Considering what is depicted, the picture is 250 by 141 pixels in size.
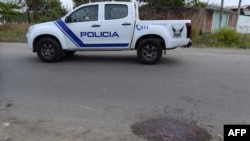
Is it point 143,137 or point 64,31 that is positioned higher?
point 64,31

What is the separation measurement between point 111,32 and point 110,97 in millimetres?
3118

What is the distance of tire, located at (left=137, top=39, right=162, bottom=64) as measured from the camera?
24.5 ft

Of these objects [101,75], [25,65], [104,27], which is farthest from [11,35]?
[101,75]

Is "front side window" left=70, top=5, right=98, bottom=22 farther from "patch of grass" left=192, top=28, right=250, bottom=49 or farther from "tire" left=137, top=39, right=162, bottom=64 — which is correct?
"patch of grass" left=192, top=28, right=250, bottom=49

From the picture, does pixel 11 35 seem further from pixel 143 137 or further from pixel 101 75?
pixel 143 137

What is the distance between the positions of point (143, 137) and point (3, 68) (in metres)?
5.29

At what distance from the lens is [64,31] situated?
24.9 feet

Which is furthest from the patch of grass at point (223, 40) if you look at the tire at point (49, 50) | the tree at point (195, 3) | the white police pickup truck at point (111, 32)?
the tree at point (195, 3)

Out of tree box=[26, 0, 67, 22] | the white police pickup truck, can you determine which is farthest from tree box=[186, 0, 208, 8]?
the white police pickup truck

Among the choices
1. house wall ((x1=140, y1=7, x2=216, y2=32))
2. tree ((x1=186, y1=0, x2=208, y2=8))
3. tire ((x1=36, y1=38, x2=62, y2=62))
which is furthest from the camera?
tree ((x1=186, y1=0, x2=208, y2=8))

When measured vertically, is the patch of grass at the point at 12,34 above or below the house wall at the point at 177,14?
below

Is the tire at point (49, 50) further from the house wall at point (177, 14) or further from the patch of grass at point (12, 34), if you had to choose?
the house wall at point (177, 14)

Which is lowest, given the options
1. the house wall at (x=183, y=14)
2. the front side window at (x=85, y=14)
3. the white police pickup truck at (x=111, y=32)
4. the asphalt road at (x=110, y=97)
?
the asphalt road at (x=110, y=97)

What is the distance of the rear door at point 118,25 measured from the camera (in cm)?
739
